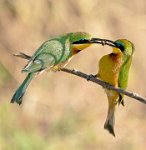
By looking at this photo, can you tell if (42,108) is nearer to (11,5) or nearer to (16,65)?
(16,65)

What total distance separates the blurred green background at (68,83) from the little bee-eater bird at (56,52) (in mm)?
1507

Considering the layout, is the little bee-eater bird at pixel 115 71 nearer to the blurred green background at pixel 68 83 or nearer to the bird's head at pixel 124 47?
the bird's head at pixel 124 47

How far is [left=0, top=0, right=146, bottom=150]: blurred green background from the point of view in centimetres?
495

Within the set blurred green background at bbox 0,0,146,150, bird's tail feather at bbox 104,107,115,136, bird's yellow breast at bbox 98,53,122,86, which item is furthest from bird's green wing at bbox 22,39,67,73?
blurred green background at bbox 0,0,146,150

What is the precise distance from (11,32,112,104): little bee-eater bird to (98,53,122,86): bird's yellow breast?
0.09 meters

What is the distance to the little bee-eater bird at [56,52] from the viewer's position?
2.93 metres

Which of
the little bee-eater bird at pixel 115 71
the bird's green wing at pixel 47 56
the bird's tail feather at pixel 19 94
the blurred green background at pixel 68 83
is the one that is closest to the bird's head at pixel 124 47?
the little bee-eater bird at pixel 115 71

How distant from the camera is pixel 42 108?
5211 mm

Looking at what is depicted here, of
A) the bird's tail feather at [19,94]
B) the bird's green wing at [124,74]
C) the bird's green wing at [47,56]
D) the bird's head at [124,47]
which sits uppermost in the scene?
the bird's head at [124,47]

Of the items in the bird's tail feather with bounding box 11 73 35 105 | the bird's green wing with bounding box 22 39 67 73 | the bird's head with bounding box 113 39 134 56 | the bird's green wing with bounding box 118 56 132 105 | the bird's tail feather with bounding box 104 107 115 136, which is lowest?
the bird's tail feather with bounding box 11 73 35 105

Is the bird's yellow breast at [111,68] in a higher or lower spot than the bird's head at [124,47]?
lower

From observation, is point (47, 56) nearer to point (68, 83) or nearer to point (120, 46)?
point (120, 46)

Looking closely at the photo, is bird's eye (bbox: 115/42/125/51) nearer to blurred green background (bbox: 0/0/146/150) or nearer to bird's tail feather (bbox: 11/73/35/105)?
bird's tail feather (bbox: 11/73/35/105)

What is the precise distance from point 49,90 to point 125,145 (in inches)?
25.0
